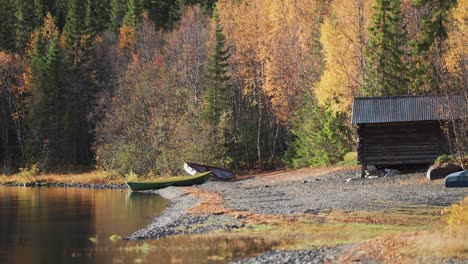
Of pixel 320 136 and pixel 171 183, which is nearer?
pixel 171 183

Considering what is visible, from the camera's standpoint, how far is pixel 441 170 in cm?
3322

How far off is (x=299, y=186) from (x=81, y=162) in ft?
133

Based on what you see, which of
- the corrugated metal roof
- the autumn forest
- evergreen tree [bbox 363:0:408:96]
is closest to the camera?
the corrugated metal roof

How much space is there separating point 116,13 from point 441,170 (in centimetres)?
6347

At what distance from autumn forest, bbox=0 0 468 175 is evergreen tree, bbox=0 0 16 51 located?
5.7 inches

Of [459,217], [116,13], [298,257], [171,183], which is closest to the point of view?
[298,257]

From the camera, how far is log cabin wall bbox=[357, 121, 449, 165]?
1512 inches

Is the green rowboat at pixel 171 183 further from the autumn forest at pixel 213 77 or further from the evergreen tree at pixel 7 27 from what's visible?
the evergreen tree at pixel 7 27

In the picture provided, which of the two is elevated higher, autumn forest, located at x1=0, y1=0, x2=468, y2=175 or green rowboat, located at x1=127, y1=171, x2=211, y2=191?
autumn forest, located at x1=0, y1=0, x2=468, y2=175

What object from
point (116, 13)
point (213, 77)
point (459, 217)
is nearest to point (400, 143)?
point (459, 217)

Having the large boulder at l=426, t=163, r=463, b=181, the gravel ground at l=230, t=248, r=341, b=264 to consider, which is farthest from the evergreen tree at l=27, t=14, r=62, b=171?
the gravel ground at l=230, t=248, r=341, b=264

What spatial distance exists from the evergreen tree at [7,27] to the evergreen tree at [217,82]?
27.8 meters

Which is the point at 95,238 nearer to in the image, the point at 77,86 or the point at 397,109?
the point at 397,109

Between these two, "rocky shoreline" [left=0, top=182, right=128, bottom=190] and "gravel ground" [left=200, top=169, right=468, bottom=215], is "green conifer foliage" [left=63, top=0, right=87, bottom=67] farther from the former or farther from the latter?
"gravel ground" [left=200, top=169, right=468, bottom=215]
